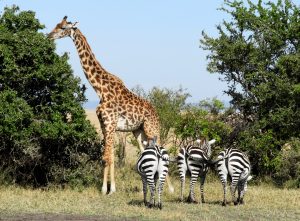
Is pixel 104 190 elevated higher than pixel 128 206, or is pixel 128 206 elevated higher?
pixel 104 190

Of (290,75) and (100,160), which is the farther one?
(290,75)

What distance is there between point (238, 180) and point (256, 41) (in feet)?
A: 19.6

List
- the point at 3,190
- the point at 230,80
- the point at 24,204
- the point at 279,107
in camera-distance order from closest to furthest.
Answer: the point at 24,204
the point at 3,190
the point at 279,107
the point at 230,80

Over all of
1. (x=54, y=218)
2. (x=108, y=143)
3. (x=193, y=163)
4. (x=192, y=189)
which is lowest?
(x=54, y=218)

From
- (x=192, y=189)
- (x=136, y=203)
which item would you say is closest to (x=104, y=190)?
(x=136, y=203)

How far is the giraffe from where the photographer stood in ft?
53.2

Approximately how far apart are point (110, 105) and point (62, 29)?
2.25 meters

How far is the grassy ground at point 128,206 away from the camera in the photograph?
492 inches

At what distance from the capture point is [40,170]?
1686 centimetres

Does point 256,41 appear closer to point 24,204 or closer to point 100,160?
point 100,160

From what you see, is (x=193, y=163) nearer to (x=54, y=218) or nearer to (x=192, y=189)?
(x=192, y=189)

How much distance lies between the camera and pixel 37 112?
637 inches

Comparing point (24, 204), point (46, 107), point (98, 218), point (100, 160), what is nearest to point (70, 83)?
point (46, 107)

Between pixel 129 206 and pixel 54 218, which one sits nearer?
pixel 54 218
